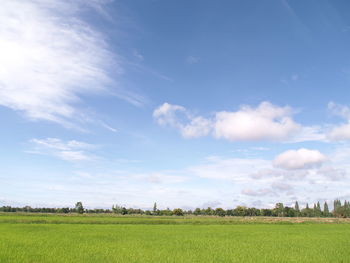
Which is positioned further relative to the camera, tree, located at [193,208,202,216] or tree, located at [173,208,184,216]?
tree, located at [193,208,202,216]

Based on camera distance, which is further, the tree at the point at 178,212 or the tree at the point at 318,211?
the tree at the point at 318,211

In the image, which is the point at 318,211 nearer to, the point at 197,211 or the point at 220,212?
the point at 220,212

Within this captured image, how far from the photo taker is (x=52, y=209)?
148 metres

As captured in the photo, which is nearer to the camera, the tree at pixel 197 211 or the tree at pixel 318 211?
the tree at pixel 318 211

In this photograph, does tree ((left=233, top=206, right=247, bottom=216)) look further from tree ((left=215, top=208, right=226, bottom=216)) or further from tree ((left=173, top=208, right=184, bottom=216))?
tree ((left=173, top=208, right=184, bottom=216))

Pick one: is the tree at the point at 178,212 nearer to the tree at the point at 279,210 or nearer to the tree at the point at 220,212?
the tree at the point at 220,212

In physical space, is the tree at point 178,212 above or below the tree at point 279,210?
below

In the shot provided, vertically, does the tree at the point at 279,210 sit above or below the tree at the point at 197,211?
above

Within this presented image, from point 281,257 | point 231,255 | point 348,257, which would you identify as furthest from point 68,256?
point 348,257

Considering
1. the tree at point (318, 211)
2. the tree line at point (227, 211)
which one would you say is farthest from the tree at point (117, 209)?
the tree at point (318, 211)

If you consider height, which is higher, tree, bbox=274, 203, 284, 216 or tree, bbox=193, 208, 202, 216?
tree, bbox=274, 203, 284, 216

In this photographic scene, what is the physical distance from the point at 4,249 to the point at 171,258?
10360 mm

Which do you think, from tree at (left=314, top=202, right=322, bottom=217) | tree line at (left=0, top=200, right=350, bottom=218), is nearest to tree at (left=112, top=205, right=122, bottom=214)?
tree line at (left=0, top=200, right=350, bottom=218)

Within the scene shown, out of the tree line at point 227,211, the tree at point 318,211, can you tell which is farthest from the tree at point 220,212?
the tree at point 318,211
